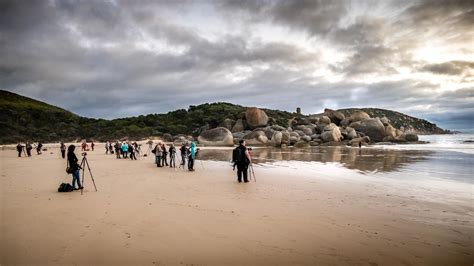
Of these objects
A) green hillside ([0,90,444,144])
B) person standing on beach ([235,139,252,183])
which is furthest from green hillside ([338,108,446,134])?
person standing on beach ([235,139,252,183])

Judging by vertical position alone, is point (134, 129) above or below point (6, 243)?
above

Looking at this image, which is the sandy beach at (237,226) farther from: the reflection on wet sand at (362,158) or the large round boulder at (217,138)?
the large round boulder at (217,138)

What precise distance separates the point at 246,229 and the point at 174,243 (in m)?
1.55

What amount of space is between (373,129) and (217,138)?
96.1 ft

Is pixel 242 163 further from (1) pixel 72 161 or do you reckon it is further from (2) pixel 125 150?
(2) pixel 125 150

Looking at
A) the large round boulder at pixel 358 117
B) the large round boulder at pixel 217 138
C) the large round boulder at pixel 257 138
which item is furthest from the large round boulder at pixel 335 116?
the large round boulder at pixel 217 138

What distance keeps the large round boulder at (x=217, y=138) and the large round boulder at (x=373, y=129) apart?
2540 centimetres

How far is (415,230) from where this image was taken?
6.02m

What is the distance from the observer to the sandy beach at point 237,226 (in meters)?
4.71

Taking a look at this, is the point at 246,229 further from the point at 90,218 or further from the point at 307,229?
the point at 90,218

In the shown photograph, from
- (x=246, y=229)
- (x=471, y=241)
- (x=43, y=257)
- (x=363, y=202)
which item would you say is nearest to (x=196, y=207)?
(x=246, y=229)

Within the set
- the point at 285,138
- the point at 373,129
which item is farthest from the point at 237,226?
the point at 373,129

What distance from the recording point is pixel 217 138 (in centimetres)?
4600

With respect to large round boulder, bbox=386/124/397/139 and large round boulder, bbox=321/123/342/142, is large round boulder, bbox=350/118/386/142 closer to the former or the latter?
large round boulder, bbox=386/124/397/139
